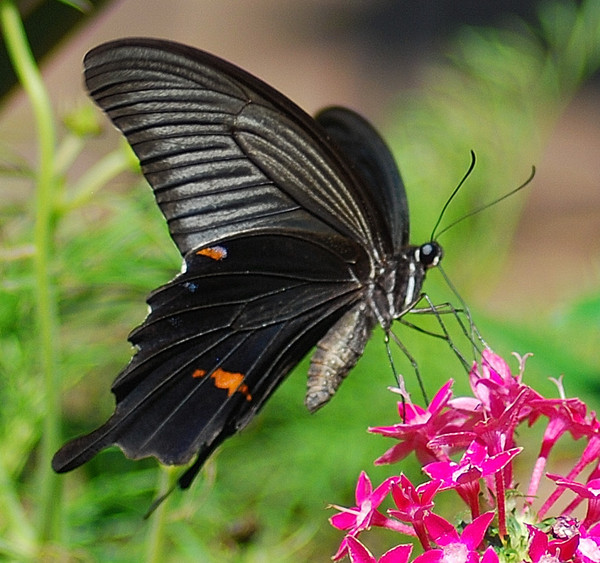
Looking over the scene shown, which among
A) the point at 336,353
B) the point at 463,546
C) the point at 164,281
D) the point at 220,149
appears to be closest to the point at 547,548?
the point at 463,546

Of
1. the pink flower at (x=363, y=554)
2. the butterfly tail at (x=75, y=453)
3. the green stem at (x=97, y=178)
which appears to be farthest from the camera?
the green stem at (x=97, y=178)

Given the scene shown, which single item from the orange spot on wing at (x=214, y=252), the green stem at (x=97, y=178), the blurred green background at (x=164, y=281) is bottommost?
the blurred green background at (x=164, y=281)

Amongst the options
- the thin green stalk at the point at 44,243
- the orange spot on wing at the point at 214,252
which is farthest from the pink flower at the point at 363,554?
the thin green stalk at the point at 44,243

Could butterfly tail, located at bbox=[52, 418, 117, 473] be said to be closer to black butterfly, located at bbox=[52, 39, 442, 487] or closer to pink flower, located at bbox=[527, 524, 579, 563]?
black butterfly, located at bbox=[52, 39, 442, 487]

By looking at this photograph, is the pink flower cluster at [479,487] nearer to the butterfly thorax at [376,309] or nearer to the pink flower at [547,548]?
the pink flower at [547,548]

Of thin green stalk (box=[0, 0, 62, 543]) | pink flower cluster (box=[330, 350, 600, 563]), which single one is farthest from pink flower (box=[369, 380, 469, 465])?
thin green stalk (box=[0, 0, 62, 543])

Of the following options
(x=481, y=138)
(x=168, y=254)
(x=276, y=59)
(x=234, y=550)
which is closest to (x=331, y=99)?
(x=276, y=59)

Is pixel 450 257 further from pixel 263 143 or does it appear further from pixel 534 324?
pixel 263 143

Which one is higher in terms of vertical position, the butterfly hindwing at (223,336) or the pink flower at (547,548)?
the butterfly hindwing at (223,336)
